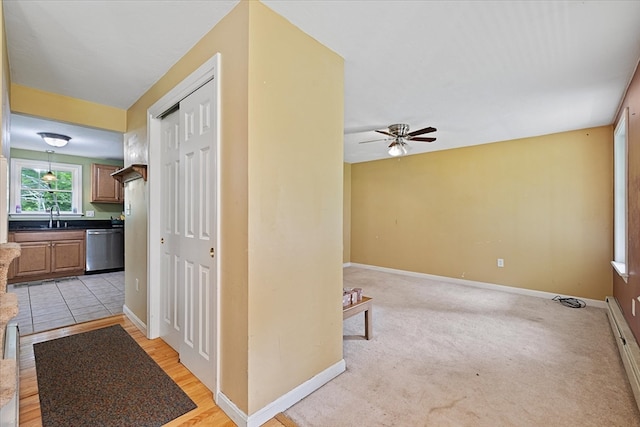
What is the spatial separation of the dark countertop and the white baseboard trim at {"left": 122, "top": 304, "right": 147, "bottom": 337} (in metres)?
2.78

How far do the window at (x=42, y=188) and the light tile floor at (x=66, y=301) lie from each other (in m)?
1.45

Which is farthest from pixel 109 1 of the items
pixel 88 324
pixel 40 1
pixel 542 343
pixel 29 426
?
pixel 542 343

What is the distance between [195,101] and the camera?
1978 millimetres

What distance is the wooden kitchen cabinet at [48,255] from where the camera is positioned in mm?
4480

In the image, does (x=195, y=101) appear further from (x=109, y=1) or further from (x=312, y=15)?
(x=312, y=15)

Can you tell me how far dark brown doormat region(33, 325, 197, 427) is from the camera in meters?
1.61

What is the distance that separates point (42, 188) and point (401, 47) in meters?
6.44

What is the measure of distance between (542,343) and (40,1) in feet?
13.9

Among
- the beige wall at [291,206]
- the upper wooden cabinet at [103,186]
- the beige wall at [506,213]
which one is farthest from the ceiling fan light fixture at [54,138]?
the beige wall at [506,213]

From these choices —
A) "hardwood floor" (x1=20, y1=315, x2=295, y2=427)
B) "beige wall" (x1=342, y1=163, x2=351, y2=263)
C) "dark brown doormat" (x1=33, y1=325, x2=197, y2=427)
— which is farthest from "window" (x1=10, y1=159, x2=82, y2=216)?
"beige wall" (x1=342, y1=163, x2=351, y2=263)

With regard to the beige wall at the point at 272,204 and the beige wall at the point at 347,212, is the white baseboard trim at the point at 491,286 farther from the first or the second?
the beige wall at the point at 272,204

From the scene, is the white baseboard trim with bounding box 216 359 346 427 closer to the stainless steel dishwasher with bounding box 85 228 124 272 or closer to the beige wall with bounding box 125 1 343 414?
the beige wall with bounding box 125 1 343 414

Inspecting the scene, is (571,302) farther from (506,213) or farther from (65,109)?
(65,109)

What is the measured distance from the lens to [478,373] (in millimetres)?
2070
